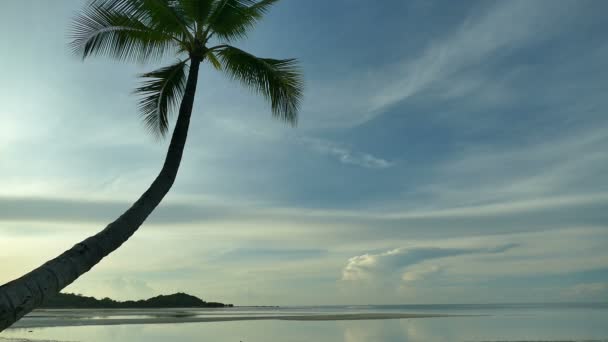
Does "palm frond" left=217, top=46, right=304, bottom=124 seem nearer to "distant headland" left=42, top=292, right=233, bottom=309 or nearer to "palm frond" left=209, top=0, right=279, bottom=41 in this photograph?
"palm frond" left=209, top=0, right=279, bottom=41

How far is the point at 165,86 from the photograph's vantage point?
10977 millimetres

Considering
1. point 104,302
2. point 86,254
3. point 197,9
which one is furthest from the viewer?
point 104,302

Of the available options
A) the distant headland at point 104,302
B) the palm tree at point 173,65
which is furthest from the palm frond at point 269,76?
the distant headland at point 104,302

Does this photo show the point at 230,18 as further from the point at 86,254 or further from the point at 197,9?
the point at 86,254

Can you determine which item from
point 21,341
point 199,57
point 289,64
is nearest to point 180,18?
point 199,57

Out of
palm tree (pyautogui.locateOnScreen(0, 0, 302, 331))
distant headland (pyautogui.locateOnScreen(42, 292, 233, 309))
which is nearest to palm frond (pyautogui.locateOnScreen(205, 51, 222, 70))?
palm tree (pyautogui.locateOnScreen(0, 0, 302, 331))

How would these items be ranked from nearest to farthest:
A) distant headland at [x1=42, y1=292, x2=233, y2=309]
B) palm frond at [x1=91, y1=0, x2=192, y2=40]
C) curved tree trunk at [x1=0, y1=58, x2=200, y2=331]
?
curved tree trunk at [x1=0, y1=58, x2=200, y2=331], palm frond at [x1=91, y1=0, x2=192, y2=40], distant headland at [x1=42, y1=292, x2=233, y2=309]

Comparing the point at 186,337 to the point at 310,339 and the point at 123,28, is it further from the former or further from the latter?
the point at 123,28

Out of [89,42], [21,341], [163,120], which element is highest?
[89,42]

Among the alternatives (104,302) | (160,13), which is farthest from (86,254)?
(104,302)

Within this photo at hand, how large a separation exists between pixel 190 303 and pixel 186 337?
4375 inches

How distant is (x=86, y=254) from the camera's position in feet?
19.7

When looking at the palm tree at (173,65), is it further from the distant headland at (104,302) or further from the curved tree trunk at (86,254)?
the distant headland at (104,302)

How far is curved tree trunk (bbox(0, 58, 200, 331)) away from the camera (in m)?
4.87
